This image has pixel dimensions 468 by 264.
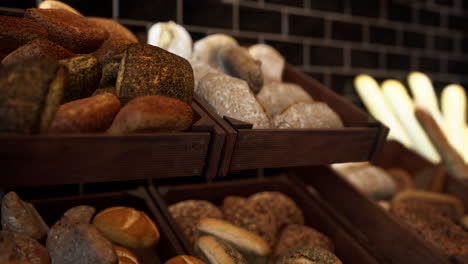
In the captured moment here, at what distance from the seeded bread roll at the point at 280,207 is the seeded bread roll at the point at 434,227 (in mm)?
335

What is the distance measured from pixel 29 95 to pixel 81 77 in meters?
0.18

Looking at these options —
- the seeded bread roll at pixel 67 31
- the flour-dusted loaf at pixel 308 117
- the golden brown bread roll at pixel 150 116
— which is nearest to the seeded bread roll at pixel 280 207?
the flour-dusted loaf at pixel 308 117

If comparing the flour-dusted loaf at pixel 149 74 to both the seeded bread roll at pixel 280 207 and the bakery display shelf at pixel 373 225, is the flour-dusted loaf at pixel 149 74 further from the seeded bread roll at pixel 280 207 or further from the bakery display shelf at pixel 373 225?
the bakery display shelf at pixel 373 225

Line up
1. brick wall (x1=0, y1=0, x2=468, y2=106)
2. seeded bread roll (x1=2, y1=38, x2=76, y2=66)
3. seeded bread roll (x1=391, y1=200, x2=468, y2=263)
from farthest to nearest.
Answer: brick wall (x1=0, y1=0, x2=468, y2=106) < seeded bread roll (x1=391, y1=200, x2=468, y2=263) < seeded bread roll (x1=2, y1=38, x2=76, y2=66)

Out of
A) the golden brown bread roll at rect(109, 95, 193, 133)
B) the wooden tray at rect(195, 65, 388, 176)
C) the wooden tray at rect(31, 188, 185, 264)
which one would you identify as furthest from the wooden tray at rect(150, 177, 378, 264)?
the golden brown bread roll at rect(109, 95, 193, 133)

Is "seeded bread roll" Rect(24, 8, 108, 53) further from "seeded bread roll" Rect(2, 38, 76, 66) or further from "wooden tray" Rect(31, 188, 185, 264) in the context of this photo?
"wooden tray" Rect(31, 188, 185, 264)

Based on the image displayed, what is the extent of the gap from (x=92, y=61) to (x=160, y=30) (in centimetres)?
40

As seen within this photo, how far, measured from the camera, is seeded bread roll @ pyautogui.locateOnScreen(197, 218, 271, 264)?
1.08 meters

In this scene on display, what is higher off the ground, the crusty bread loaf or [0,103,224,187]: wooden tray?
the crusty bread loaf

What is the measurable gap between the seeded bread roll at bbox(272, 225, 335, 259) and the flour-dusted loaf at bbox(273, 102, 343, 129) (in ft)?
1.21

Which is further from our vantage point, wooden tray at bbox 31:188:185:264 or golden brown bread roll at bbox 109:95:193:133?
wooden tray at bbox 31:188:185:264

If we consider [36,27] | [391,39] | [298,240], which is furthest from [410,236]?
[391,39]

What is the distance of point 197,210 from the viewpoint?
4.33ft

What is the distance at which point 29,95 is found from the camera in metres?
0.68
